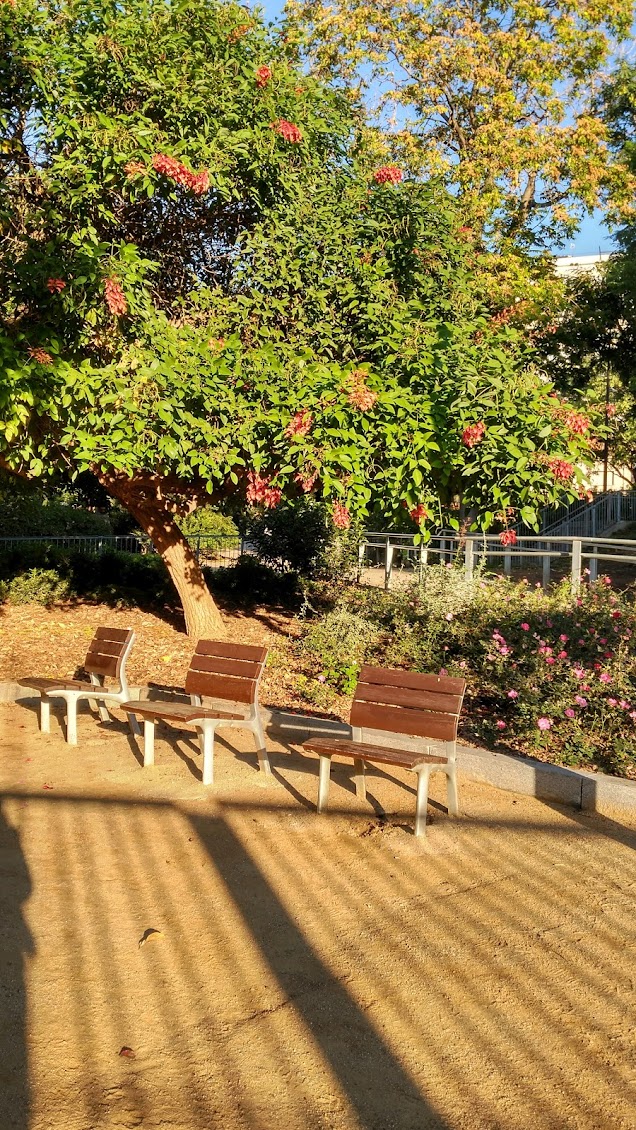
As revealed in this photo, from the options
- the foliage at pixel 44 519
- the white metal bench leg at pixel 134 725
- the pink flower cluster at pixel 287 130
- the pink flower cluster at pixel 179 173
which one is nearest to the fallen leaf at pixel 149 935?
the white metal bench leg at pixel 134 725

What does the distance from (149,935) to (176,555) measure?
7574 mm

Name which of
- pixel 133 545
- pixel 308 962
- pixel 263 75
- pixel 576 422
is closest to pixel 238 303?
pixel 263 75

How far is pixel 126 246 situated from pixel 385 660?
448 cm

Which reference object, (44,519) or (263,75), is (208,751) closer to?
(263,75)

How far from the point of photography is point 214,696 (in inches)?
279

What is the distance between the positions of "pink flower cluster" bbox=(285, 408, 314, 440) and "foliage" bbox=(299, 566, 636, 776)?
91.3 inches

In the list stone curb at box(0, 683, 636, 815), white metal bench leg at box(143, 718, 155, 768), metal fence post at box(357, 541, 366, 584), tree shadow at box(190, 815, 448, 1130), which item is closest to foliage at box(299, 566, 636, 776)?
stone curb at box(0, 683, 636, 815)

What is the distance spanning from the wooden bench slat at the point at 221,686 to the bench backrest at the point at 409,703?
3.17ft

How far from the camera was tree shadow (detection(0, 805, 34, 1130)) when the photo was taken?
2.97 metres

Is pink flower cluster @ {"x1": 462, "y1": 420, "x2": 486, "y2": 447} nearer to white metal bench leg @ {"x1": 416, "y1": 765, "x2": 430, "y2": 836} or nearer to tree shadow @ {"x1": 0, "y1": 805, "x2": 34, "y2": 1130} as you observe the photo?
white metal bench leg @ {"x1": 416, "y1": 765, "x2": 430, "y2": 836}

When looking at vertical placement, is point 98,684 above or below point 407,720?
below

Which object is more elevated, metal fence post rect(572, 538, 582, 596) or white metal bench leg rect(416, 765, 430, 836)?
metal fence post rect(572, 538, 582, 596)

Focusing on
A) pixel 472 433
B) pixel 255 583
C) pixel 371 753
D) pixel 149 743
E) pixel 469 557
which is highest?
pixel 472 433

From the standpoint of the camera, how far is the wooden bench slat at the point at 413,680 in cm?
583
